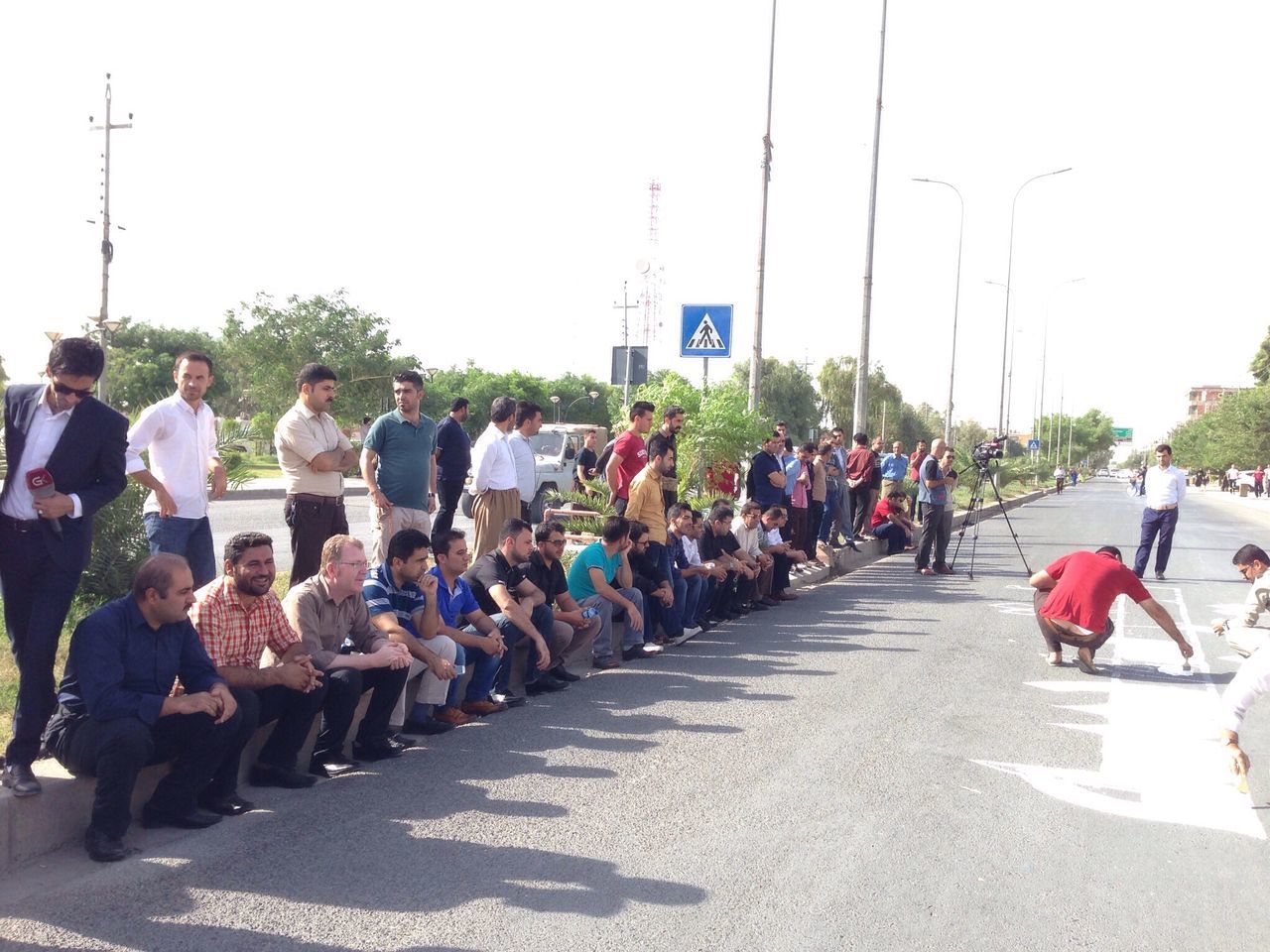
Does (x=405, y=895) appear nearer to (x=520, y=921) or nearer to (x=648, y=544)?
(x=520, y=921)

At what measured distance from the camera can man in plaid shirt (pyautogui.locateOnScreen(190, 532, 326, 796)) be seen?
5.60 meters

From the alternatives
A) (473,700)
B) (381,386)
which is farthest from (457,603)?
(381,386)

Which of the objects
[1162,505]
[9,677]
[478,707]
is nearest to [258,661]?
[478,707]

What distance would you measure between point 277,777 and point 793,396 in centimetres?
6361

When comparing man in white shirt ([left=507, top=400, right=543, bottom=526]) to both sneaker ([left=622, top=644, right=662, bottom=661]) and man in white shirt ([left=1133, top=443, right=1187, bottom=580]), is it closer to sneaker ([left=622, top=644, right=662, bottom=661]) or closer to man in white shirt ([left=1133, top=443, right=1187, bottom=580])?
sneaker ([left=622, top=644, right=662, bottom=661])

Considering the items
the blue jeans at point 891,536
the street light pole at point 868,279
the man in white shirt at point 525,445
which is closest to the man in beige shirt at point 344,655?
the man in white shirt at point 525,445

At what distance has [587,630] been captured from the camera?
30.1ft

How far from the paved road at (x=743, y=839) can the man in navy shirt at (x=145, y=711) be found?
0.63 feet

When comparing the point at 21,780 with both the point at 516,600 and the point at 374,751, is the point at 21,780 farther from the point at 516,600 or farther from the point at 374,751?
the point at 516,600

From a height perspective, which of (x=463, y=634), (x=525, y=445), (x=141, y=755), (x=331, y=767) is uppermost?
(x=525, y=445)

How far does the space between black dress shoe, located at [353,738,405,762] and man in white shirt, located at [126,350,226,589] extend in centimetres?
151

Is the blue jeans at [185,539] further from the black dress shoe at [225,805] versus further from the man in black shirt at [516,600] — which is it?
the man in black shirt at [516,600]

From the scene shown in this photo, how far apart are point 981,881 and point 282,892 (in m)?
2.70

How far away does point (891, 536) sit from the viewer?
825 inches
